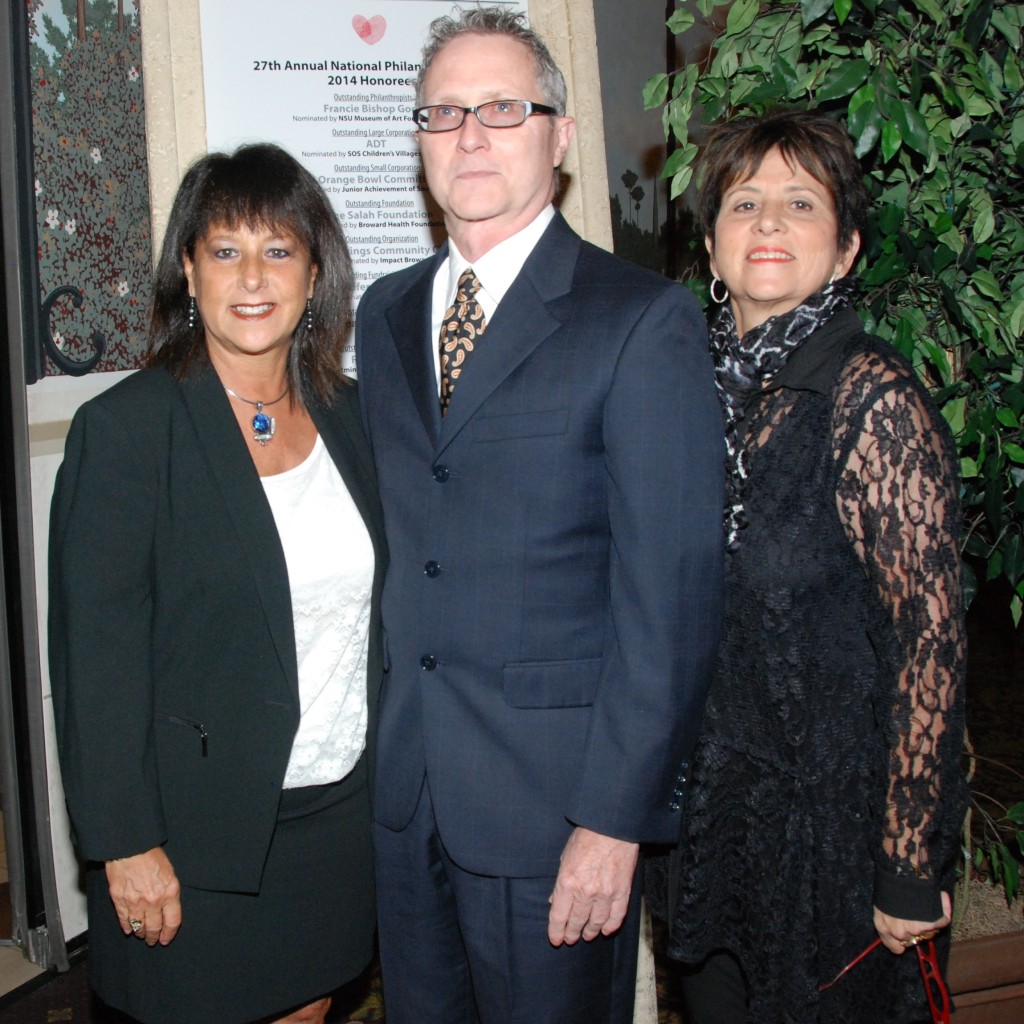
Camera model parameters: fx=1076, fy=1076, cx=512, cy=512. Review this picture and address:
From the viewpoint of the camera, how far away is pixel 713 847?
1861mm

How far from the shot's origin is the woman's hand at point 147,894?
1724 mm

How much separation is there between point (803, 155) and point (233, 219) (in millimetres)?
984

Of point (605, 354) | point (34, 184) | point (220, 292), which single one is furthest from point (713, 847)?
point (34, 184)

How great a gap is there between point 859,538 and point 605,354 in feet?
1.60

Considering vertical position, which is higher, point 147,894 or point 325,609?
point 325,609

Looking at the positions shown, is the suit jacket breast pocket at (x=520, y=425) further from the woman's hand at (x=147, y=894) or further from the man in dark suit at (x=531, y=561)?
the woman's hand at (x=147, y=894)

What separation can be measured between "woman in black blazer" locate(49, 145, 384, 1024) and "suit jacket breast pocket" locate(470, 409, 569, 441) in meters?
0.34

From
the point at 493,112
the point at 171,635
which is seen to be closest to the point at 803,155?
the point at 493,112

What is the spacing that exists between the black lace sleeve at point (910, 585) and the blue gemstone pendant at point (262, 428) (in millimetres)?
965

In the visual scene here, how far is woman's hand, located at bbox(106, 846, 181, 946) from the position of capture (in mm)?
1724

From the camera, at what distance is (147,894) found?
1734 mm

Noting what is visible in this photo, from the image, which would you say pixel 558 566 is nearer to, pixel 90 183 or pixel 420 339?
pixel 420 339

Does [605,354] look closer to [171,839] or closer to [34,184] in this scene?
[171,839]

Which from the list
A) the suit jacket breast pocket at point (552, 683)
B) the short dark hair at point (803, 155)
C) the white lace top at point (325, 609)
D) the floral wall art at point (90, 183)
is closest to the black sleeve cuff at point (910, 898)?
the suit jacket breast pocket at point (552, 683)
